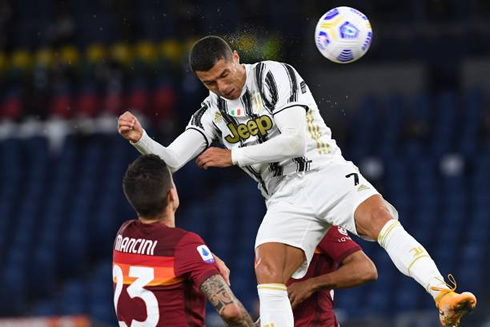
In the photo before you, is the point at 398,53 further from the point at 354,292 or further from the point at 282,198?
the point at 282,198

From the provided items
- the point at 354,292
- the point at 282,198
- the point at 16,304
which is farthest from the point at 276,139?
the point at 16,304

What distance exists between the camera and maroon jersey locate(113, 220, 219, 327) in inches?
231

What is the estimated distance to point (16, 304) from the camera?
17.7m

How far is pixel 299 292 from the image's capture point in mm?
7324

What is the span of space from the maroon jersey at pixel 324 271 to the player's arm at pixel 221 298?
150 cm

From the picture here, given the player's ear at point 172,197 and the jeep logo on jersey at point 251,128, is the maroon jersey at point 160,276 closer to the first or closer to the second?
the player's ear at point 172,197

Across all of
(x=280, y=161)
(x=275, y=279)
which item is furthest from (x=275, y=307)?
(x=280, y=161)

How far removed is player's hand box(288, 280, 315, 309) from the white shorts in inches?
10.3

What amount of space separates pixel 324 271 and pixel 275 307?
89 centimetres

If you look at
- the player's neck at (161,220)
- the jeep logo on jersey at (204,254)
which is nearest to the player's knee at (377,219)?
the jeep logo on jersey at (204,254)

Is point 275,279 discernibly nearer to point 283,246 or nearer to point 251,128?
point 283,246

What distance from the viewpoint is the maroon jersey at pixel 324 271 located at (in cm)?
745

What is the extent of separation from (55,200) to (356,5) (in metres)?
6.10

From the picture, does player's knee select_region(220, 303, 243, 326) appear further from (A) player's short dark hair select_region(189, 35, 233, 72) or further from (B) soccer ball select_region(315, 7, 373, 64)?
(B) soccer ball select_region(315, 7, 373, 64)
